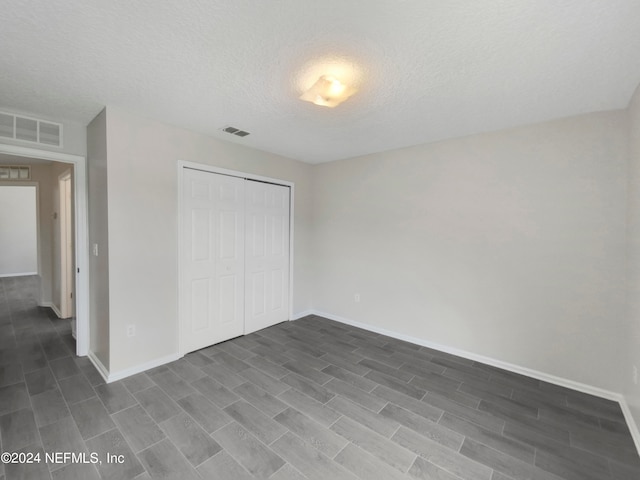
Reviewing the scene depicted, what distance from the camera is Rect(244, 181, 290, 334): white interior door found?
3.62m

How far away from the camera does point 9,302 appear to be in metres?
4.75

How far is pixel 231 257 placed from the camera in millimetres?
3396

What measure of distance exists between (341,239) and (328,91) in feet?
8.19

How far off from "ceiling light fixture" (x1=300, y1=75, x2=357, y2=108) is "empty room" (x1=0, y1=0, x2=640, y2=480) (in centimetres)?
2

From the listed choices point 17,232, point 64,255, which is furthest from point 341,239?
point 17,232

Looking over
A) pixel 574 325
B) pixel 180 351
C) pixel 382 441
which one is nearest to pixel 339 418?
pixel 382 441

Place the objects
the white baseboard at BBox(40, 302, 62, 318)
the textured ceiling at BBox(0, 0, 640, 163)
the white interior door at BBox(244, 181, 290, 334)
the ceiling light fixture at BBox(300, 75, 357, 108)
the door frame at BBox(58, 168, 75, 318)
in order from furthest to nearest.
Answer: the white baseboard at BBox(40, 302, 62, 318), the door frame at BBox(58, 168, 75, 318), the white interior door at BBox(244, 181, 290, 334), the ceiling light fixture at BBox(300, 75, 357, 108), the textured ceiling at BBox(0, 0, 640, 163)

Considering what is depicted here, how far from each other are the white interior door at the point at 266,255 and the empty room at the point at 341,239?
3cm

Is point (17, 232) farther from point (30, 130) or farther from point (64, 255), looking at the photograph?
point (30, 130)

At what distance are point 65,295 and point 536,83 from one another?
602 cm

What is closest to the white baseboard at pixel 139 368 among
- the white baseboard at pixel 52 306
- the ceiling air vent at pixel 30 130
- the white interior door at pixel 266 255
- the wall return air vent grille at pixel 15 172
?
the white interior door at pixel 266 255

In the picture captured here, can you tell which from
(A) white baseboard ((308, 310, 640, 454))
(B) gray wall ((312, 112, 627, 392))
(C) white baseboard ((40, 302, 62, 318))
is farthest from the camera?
(C) white baseboard ((40, 302, 62, 318))

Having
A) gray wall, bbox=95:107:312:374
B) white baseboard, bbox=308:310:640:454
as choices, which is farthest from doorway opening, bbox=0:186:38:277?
white baseboard, bbox=308:310:640:454

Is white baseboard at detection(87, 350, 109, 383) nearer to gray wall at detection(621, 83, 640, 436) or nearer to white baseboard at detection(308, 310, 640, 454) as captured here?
white baseboard at detection(308, 310, 640, 454)
